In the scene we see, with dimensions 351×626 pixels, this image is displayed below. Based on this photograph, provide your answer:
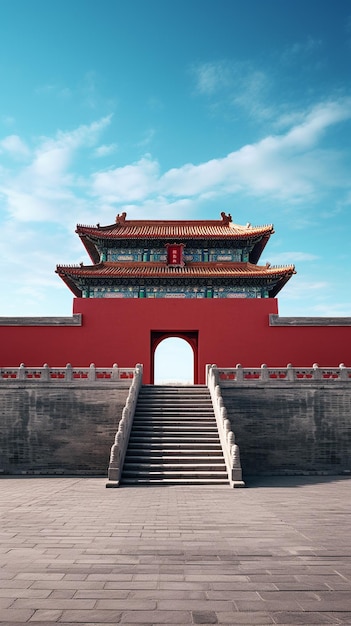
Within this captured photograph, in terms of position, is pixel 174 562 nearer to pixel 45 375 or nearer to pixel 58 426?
pixel 58 426

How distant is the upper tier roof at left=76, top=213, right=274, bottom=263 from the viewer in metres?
20.5

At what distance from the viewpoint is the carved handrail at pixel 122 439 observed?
→ 9938mm

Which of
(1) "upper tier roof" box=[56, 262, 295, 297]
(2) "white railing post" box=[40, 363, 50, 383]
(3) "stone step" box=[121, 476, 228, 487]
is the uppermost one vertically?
(1) "upper tier roof" box=[56, 262, 295, 297]

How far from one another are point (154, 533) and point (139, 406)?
8481 millimetres

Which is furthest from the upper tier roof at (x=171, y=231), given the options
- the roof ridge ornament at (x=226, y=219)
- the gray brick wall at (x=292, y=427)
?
the gray brick wall at (x=292, y=427)

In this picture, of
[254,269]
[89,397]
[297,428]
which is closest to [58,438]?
[89,397]

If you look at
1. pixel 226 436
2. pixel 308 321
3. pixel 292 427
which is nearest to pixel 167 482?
pixel 226 436

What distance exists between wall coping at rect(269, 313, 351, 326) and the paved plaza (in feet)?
35.6

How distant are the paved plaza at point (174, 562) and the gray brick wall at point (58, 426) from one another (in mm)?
5930

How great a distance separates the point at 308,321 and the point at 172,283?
19.4ft

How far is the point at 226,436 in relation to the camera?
11.3 meters

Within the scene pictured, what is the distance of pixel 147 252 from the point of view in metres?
21.1

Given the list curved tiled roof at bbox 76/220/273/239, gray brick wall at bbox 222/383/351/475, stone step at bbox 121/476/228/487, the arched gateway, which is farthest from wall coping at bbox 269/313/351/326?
stone step at bbox 121/476/228/487

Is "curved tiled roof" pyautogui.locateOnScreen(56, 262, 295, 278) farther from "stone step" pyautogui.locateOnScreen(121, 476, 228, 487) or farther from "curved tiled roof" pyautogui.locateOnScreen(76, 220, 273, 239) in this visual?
"stone step" pyautogui.locateOnScreen(121, 476, 228, 487)
